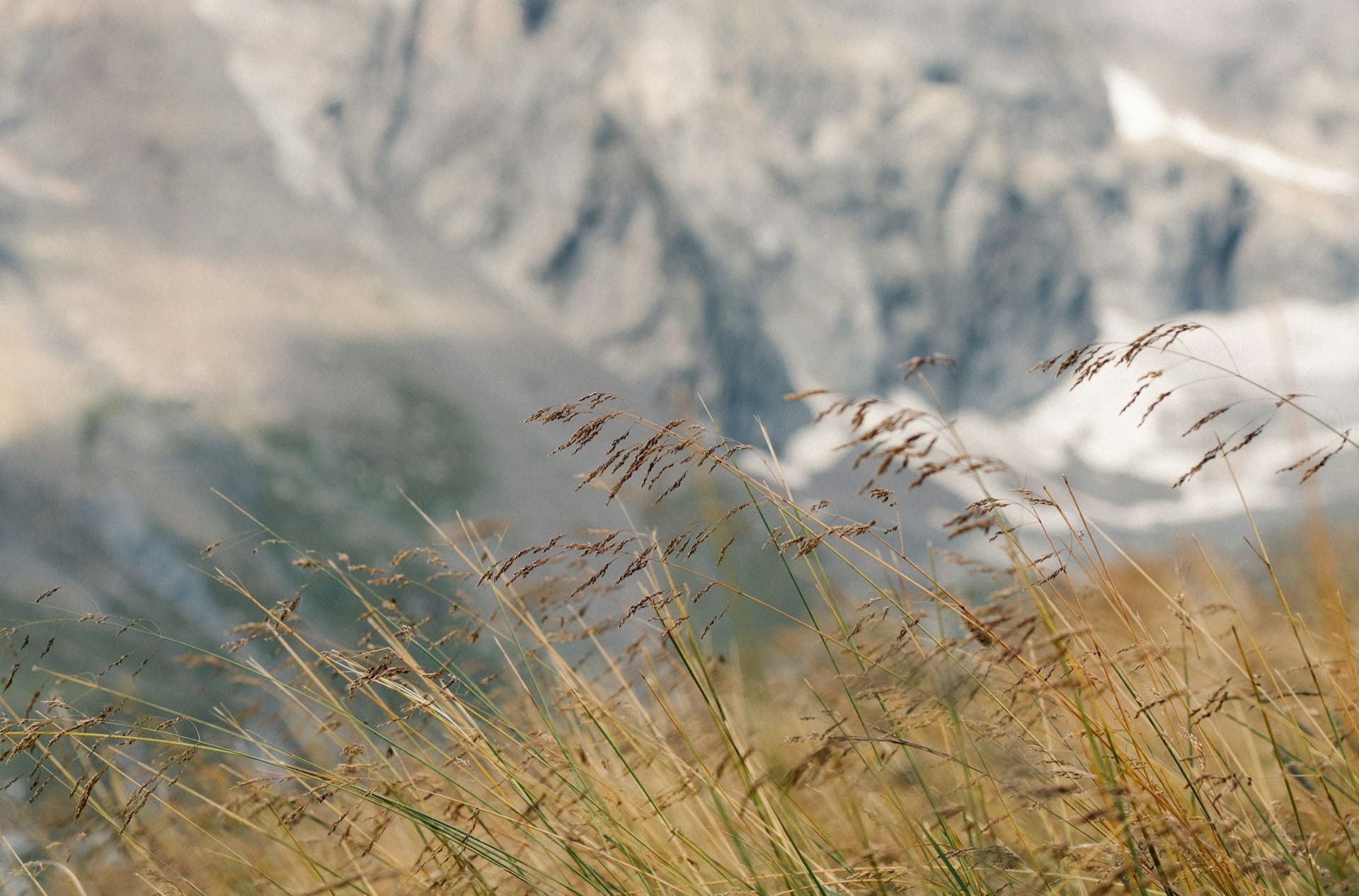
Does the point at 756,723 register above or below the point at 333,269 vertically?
above

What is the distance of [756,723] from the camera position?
175 cm

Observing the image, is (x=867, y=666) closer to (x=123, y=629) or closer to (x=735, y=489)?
(x=735, y=489)

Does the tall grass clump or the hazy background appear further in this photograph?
the hazy background

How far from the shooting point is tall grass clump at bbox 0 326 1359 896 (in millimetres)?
1383

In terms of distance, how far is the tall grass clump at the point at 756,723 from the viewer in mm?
1383

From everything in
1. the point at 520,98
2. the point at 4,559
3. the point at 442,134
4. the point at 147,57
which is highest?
the point at 520,98

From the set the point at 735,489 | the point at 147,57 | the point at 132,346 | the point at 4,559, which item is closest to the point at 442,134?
the point at 147,57

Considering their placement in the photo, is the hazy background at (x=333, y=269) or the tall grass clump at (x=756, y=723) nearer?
the tall grass clump at (x=756, y=723)

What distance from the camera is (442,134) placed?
191 meters

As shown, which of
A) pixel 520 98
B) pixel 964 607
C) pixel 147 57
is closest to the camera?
pixel 964 607

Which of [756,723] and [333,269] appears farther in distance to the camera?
[333,269]

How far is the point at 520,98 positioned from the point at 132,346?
88223 mm

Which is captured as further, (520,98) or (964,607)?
(520,98)

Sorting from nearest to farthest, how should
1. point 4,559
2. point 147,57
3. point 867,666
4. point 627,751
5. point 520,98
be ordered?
1. point 867,666
2. point 627,751
3. point 4,559
4. point 147,57
5. point 520,98
